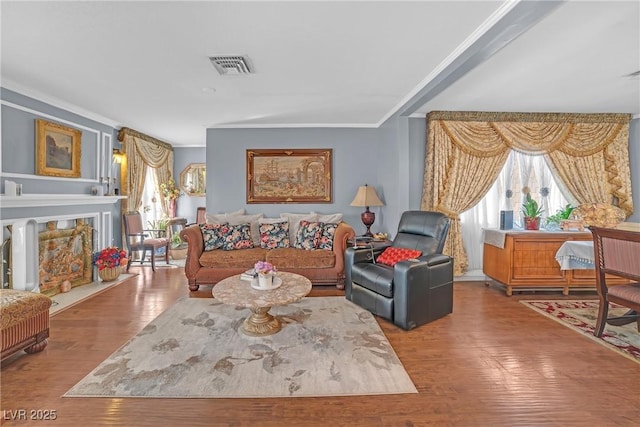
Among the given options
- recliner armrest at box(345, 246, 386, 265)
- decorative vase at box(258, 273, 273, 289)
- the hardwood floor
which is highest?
recliner armrest at box(345, 246, 386, 265)

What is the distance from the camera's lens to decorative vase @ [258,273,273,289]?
2.83m

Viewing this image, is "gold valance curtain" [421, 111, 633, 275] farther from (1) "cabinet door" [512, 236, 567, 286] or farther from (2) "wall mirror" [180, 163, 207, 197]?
(2) "wall mirror" [180, 163, 207, 197]

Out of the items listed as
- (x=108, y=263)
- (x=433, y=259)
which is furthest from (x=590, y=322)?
(x=108, y=263)

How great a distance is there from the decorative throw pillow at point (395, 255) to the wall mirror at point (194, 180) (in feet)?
17.1

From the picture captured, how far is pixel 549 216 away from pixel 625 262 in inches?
88.2

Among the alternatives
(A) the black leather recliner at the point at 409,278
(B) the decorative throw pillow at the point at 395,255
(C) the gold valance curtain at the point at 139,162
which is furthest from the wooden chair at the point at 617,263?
(C) the gold valance curtain at the point at 139,162

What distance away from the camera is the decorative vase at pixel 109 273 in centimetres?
453

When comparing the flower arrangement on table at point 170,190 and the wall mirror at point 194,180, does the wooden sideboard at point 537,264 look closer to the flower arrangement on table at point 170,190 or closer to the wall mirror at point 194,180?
the wall mirror at point 194,180

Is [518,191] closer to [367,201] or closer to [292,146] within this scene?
[367,201]

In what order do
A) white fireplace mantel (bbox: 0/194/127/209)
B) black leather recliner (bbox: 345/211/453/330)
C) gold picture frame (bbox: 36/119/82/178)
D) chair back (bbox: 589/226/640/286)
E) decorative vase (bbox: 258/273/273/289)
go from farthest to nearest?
gold picture frame (bbox: 36/119/82/178), white fireplace mantel (bbox: 0/194/127/209), black leather recliner (bbox: 345/211/453/330), decorative vase (bbox: 258/273/273/289), chair back (bbox: 589/226/640/286)

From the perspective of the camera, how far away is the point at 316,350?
8.31 ft

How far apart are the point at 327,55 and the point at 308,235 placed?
8.06 feet

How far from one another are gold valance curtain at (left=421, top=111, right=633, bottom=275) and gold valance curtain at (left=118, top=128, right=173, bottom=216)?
16.6ft

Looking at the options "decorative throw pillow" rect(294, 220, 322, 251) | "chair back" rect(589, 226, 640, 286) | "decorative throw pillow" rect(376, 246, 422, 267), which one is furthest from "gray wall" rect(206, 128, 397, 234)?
"chair back" rect(589, 226, 640, 286)
